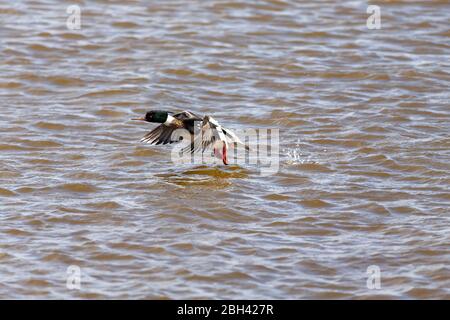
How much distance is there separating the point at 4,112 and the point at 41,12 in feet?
15.7

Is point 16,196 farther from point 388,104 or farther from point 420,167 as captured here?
point 388,104

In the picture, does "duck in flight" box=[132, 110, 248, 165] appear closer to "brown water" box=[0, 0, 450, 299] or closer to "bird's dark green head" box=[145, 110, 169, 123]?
"bird's dark green head" box=[145, 110, 169, 123]

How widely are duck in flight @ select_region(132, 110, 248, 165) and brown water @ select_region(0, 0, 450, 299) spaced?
318 millimetres

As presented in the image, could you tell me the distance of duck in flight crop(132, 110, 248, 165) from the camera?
10.4 meters

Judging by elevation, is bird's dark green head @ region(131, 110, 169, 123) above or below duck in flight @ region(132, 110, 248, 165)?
above

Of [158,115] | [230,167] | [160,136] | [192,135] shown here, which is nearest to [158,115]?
[158,115]

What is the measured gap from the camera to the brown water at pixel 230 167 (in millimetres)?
8086

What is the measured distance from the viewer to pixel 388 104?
41.6 ft

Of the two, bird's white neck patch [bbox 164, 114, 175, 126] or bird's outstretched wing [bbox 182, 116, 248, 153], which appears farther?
bird's white neck patch [bbox 164, 114, 175, 126]

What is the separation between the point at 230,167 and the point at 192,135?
61cm

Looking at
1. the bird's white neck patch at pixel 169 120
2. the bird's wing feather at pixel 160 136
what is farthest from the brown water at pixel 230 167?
the bird's white neck patch at pixel 169 120

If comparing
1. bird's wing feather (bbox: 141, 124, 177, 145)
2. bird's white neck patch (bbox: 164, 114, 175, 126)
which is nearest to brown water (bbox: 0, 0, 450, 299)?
bird's wing feather (bbox: 141, 124, 177, 145)

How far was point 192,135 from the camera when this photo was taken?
1062 cm

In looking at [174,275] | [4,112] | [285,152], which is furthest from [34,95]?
[174,275]
